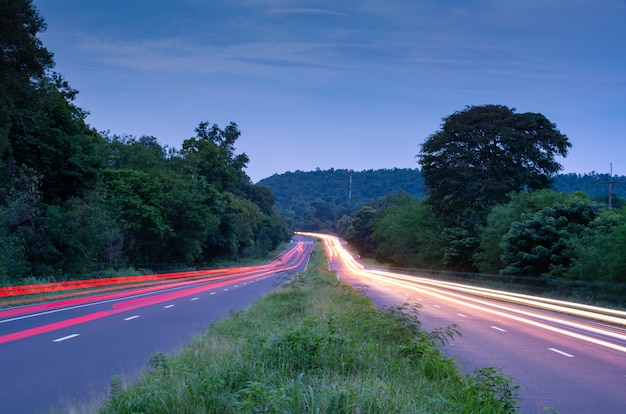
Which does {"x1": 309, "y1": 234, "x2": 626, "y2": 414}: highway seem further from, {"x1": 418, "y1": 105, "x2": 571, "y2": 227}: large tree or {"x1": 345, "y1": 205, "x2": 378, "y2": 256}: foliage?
{"x1": 345, "y1": 205, "x2": 378, "y2": 256}: foliage

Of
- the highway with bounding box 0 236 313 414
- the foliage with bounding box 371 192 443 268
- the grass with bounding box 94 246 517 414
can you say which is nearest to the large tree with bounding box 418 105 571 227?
the foliage with bounding box 371 192 443 268

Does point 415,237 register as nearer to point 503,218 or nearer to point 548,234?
point 503,218

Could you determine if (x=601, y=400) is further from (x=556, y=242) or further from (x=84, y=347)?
(x=556, y=242)

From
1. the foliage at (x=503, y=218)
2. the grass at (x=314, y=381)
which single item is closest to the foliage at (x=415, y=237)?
the foliage at (x=503, y=218)

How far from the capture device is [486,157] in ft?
177

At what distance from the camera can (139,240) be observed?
5794 cm

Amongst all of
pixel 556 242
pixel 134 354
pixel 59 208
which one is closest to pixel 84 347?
pixel 134 354

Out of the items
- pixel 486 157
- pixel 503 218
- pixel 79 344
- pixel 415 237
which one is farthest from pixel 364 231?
pixel 79 344

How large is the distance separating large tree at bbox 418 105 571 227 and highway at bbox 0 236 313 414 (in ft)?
108

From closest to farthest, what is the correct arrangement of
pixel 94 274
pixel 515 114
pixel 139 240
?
pixel 94 274, pixel 515 114, pixel 139 240

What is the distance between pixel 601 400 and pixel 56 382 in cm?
803

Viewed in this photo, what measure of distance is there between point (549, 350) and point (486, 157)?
42.3 m

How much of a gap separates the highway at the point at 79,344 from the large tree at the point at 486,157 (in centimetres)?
3302

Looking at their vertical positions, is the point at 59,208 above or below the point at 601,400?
above
